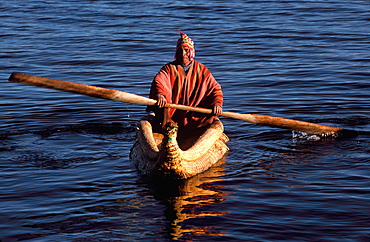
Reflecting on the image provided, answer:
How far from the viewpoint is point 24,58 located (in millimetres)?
17406

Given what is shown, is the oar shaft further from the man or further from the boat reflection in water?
the boat reflection in water

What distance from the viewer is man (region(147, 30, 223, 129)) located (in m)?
9.52

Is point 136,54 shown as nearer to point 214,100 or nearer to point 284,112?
point 284,112

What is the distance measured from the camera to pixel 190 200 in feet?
26.4

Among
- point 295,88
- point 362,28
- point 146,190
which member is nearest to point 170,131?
point 146,190

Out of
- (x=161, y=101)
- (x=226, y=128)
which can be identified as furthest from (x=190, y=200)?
(x=226, y=128)

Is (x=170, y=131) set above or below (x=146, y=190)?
above

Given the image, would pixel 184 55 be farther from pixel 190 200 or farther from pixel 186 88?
pixel 190 200

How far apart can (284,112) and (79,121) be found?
12.2 feet

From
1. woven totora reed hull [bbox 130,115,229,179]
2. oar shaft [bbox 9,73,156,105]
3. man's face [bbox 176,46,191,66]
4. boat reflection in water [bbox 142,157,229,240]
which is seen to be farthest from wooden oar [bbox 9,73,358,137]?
boat reflection in water [bbox 142,157,229,240]

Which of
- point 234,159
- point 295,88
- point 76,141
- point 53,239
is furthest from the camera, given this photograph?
point 295,88

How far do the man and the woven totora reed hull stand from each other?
23cm

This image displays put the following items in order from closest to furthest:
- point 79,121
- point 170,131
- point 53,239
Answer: point 53,239
point 170,131
point 79,121

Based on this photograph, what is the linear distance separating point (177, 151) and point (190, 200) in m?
0.62
